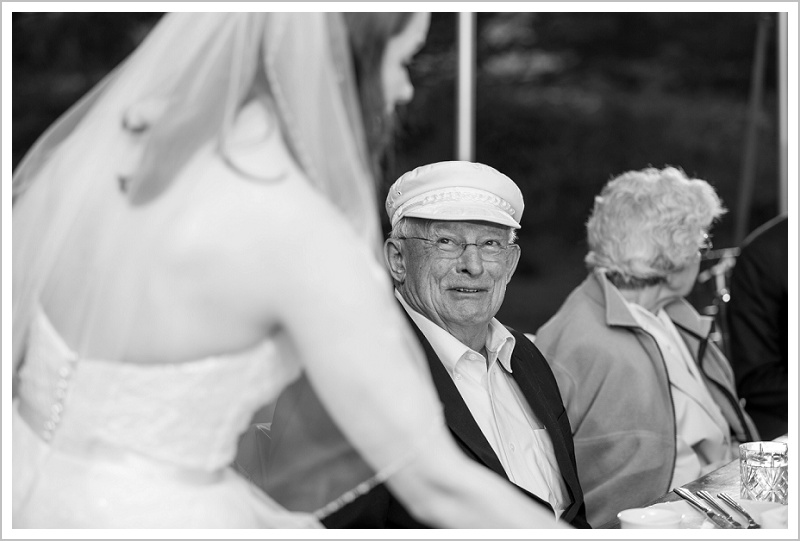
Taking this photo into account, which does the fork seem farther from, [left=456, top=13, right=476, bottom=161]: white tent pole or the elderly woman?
[left=456, top=13, right=476, bottom=161]: white tent pole

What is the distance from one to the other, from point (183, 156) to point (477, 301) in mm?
1196

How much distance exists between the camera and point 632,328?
10.8 feet

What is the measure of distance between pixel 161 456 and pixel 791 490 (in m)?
1.13

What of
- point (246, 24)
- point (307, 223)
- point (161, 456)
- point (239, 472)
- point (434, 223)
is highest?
point (246, 24)

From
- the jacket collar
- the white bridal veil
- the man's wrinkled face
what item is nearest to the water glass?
the man's wrinkled face

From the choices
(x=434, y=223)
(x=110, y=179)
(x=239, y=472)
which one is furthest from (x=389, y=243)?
(x=110, y=179)

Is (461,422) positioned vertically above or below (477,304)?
below

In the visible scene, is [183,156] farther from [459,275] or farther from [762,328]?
[762,328]

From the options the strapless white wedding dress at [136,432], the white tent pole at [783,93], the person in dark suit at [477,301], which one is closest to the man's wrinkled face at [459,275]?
the person in dark suit at [477,301]

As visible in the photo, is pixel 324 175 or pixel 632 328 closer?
pixel 324 175

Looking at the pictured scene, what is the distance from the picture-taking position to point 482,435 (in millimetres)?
2303

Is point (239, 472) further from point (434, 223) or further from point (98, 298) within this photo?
point (434, 223)

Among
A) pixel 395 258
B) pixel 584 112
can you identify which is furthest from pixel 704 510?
pixel 584 112

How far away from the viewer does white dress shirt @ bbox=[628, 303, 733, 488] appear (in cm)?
323
